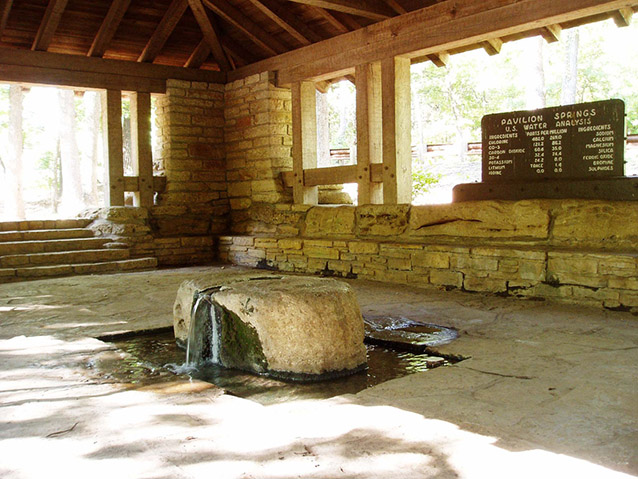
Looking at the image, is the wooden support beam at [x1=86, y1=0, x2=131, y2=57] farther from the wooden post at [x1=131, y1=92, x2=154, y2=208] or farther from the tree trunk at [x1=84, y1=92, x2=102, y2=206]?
the tree trunk at [x1=84, y1=92, x2=102, y2=206]

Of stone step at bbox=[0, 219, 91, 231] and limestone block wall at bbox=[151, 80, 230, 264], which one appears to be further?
limestone block wall at bbox=[151, 80, 230, 264]

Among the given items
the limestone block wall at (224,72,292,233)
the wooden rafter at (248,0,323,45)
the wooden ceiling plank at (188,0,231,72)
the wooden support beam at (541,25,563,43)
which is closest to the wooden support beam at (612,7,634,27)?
the wooden support beam at (541,25,563,43)

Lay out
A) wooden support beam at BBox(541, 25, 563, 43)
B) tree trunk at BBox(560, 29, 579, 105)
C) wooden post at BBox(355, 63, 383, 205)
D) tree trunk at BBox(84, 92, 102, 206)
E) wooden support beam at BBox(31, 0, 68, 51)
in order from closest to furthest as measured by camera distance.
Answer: wooden support beam at BBox(541, 25, 563, 43), wooden post at BBox(355, 63, 383, 205), wooden support beam at BBox(31, 0, 68, 51), tree trunk at BBox(560, 29, 579, 105), tree trunk at BBox(84, 92, 102, 206)

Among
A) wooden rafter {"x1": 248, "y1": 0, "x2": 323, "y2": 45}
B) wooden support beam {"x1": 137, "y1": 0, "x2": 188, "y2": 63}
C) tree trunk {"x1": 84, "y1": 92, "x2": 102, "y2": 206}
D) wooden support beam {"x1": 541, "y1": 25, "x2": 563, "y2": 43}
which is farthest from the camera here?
tree trunk {"x1": 84, "y1": 92, "x2": 102, "y2": 206}

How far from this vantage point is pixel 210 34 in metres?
10.3

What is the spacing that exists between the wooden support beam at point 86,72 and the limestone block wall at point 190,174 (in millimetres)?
242

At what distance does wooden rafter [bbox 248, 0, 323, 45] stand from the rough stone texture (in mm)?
3642

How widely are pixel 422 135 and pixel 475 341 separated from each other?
25888 mm

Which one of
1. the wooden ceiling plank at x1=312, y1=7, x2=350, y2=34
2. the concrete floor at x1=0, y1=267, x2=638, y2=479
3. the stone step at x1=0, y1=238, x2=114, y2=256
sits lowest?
the concrete floor at x1=0, y1=267, x2=638, y2=479

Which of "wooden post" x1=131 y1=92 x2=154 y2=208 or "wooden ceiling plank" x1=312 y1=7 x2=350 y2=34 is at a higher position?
"wooden ceiling plank" x1=312 y1=7 x2=350 y2=34

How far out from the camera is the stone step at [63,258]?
28.4 ft

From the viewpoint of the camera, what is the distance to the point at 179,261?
34.0 feet

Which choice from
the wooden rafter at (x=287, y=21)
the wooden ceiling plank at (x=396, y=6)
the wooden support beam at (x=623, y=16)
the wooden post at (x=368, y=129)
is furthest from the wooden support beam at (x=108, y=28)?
the wooden support beam at (x=623, y=16)

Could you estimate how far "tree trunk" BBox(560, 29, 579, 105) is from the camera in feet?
64.9
